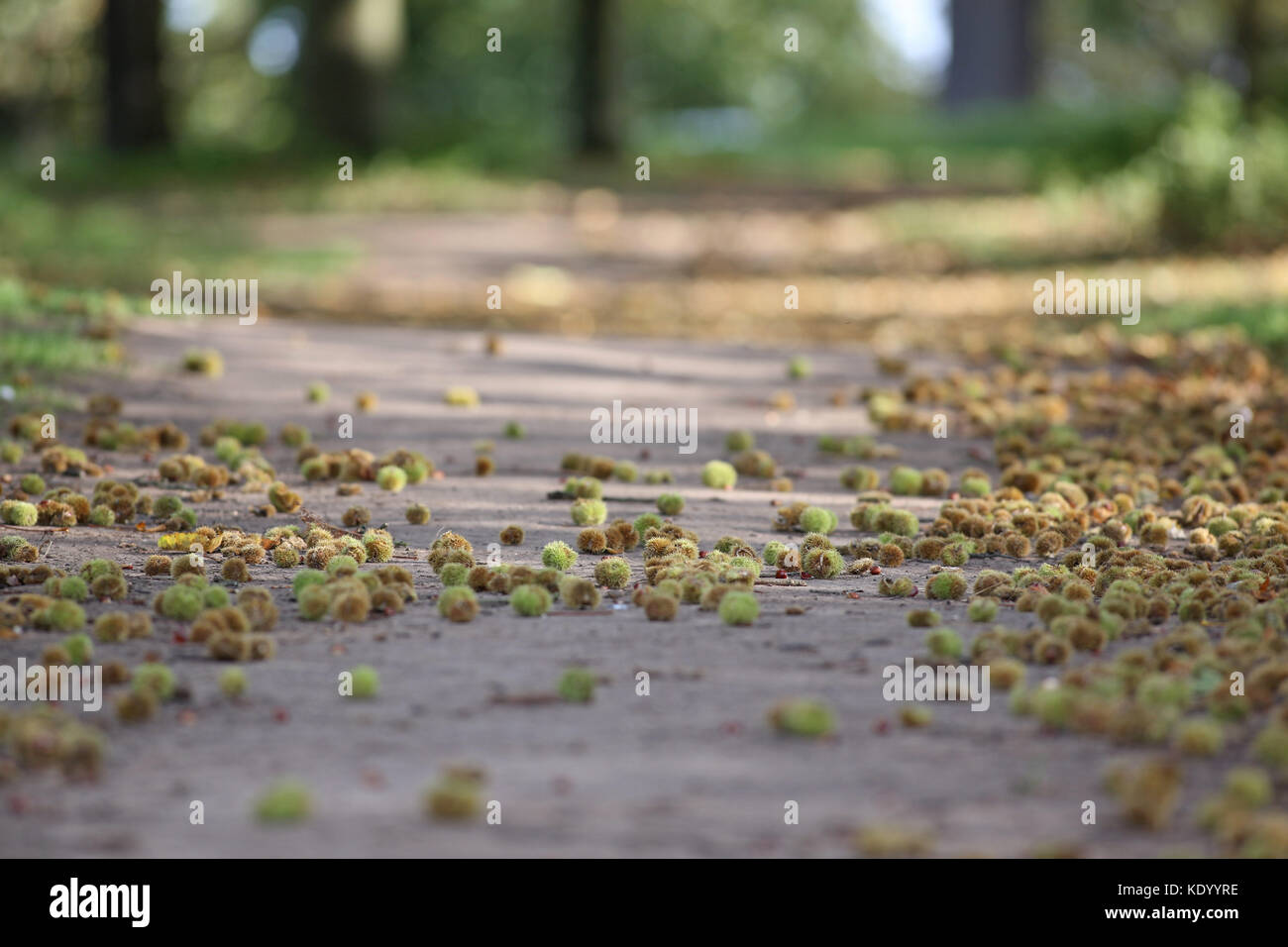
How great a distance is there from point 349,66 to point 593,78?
3.89 metres

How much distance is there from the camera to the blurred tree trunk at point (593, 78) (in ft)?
74.7

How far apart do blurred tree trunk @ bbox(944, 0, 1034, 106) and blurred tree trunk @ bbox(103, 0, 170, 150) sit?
20.7m

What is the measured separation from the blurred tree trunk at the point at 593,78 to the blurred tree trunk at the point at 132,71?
5953 millimetres

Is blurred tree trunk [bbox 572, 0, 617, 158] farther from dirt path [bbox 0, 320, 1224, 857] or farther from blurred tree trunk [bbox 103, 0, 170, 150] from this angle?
dirt path [bbox 0, 320, 1224, 857]

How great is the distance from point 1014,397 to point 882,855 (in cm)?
606

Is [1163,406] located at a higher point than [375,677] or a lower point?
higher

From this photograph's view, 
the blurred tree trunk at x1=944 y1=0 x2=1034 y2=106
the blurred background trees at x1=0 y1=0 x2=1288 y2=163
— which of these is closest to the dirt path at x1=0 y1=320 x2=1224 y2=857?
the blurred background trees at x1=0 y1=0 x2=1288 y2=163

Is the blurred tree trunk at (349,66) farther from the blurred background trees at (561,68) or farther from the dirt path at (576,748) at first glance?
the dirt path at (576,748)

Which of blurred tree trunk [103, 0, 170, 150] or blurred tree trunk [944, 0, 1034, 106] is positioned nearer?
blurred tree trunk [103, 0, 170, 150]

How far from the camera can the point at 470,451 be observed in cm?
740

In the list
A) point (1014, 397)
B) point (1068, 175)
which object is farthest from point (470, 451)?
point (1068, 175)

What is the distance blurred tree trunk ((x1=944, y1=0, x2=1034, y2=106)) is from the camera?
1428 inches

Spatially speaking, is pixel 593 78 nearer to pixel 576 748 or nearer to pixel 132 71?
pixel 132 71

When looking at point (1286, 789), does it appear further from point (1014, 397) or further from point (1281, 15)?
point (1281, 15)
